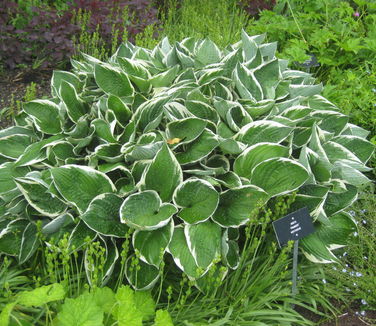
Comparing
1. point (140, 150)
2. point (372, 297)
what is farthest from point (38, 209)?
point (372, 297)

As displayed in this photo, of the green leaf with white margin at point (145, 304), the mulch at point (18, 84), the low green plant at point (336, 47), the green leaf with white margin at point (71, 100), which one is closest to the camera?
the green leaf with white margin at point (145, 304)

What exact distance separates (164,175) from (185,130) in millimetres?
252

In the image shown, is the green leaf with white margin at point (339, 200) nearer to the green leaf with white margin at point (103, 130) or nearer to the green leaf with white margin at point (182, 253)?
the green leaf with white margin at point (182, 253)

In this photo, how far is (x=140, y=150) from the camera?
2037 millimetres

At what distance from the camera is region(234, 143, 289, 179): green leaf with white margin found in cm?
209

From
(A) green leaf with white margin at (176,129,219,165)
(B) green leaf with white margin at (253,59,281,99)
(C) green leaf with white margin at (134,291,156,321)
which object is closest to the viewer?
(C) green leaf with white margin at (134,291,156,321)

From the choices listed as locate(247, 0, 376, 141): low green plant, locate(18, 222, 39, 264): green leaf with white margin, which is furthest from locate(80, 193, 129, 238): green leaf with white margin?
locate(247, 0, 376, 141): low green plant

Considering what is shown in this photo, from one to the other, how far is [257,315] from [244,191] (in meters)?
0.52

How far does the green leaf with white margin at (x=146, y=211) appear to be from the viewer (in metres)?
1.88

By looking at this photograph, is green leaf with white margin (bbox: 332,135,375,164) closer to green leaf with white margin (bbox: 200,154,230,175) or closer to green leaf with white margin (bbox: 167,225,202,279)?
green leaf with white margin (bbox: 200,154,230,175)

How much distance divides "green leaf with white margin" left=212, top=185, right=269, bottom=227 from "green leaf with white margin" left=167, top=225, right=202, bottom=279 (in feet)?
0.51

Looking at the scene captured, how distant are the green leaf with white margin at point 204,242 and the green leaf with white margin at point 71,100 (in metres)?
0.80

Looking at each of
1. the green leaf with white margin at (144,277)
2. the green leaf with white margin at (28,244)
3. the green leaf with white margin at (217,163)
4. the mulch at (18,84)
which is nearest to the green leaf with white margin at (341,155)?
the green leaf with white margin at (217,163)

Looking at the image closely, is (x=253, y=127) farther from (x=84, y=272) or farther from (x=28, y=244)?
(x=28, y=244)
